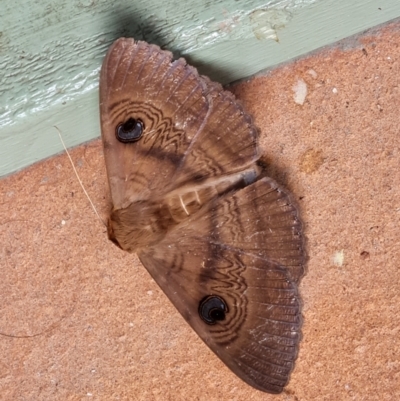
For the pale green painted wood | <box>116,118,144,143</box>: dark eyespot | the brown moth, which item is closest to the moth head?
the brown moth

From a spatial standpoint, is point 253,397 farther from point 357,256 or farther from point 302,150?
point 302,150

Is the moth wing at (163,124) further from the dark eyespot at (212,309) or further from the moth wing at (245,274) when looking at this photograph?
the dark eyespot at (212,309)

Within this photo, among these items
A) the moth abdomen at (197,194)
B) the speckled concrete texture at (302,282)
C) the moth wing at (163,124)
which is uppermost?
the moth wing at (163,124)

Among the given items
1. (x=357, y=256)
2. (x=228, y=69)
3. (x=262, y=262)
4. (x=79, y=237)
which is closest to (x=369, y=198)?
(x=357, y=256)

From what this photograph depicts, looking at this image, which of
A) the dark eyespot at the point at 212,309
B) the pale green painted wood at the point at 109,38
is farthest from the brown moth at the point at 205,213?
the pale green painted wood at the point at 109,38

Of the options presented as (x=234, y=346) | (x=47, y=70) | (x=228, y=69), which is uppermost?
(x=47, y=70)

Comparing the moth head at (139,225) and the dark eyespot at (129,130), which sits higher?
the dark eyespot at (129,130)

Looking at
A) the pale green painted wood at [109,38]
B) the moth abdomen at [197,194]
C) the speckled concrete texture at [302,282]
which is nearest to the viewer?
the pale green painted wood at [109,38]

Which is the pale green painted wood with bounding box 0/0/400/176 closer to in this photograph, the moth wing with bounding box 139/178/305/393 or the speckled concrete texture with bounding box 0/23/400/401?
the speckled concrete texture with bounding box 0/23/400/401
